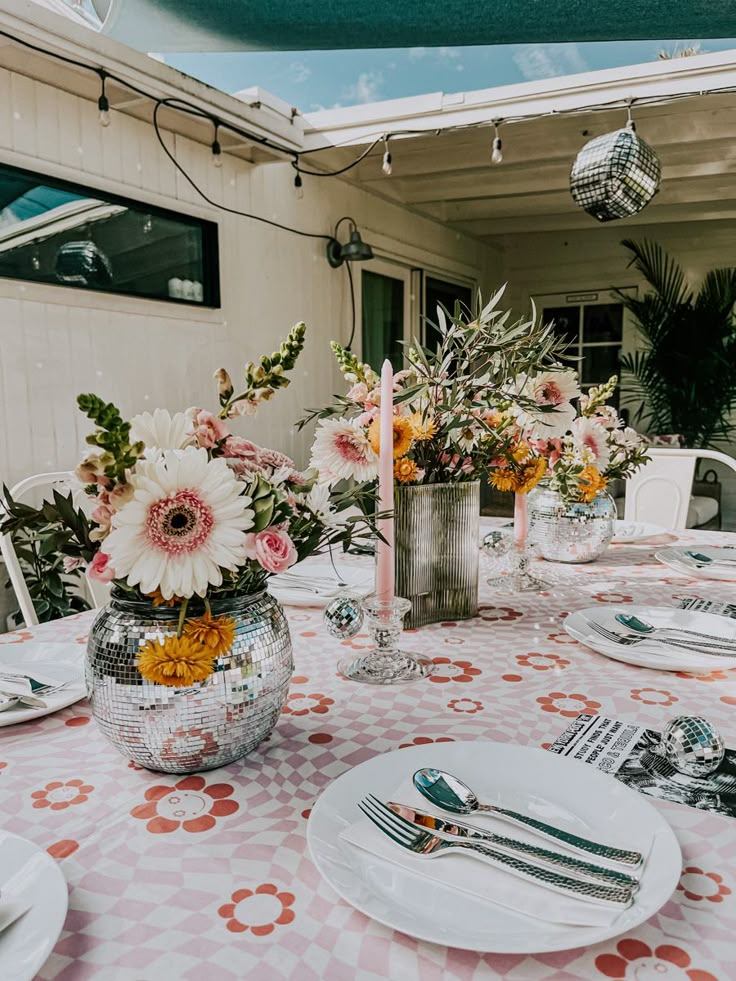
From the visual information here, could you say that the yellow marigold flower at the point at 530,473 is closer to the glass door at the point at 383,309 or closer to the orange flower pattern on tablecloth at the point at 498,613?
the orange flower pattern on tablecloth at the point at 498,613

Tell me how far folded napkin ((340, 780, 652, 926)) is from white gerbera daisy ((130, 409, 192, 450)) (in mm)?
354

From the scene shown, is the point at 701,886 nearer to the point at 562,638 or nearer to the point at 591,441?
the point at 562,638

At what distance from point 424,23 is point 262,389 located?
5.75 feet

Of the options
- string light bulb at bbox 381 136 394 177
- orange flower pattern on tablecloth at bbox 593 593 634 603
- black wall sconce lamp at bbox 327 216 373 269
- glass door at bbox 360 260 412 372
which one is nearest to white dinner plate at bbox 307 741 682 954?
orange flower pattern on tablecloth at bbox 593 593 634 603

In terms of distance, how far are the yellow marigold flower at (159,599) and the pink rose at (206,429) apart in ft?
0.45

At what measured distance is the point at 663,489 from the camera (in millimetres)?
2373

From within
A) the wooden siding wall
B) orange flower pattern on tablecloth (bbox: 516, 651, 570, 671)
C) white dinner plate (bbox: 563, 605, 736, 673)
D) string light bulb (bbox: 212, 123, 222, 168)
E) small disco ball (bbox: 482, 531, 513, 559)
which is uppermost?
string light bulb (bbox: 212, 123, 222, 168)

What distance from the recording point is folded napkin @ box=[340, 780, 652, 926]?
1.48 ft

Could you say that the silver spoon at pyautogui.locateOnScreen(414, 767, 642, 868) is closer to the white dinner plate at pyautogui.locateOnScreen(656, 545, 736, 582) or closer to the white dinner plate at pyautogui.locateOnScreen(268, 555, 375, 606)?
the white dinner plate at pyautogui.locateOnScreen(268, 555, 375, 606)

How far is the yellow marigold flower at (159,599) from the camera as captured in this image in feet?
2.02

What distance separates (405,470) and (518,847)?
0.56 meters

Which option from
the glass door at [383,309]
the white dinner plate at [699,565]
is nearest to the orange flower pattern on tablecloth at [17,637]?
the white dinner plate at [699,565]

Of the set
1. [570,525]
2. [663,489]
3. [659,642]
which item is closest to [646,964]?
[659,642]

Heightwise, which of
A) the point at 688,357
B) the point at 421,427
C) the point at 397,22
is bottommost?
the point at 421,427
